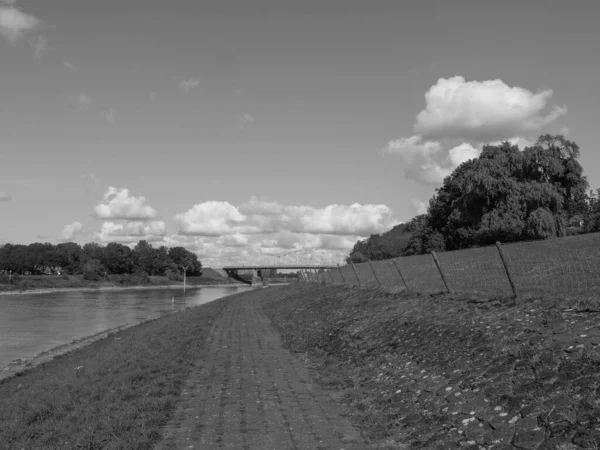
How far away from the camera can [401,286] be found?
60.3 ft

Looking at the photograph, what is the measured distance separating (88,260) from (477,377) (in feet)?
573

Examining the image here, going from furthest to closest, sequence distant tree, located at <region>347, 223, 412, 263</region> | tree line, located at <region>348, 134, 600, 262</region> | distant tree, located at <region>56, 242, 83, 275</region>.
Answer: distant tree, located at <region>56, 242, 83, 275</region> → distant tree, located at <region>347, 223, 412, 263</region> → tree line, located at <region>348, 134, 600, 262</region>

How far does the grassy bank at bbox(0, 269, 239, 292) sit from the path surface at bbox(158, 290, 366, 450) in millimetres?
116836

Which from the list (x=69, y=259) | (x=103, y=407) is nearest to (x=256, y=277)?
(x=69, y=259)

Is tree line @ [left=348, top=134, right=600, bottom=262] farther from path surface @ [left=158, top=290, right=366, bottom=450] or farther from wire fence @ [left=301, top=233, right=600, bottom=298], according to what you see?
path surface @ [left=158, top=290, right=366, bottom=450]

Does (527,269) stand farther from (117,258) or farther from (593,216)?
(117,258)

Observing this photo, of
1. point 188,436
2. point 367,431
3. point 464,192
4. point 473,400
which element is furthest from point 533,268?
point 464,192

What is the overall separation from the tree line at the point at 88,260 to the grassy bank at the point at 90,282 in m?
4.39

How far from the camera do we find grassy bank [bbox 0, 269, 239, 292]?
123431 millimetres

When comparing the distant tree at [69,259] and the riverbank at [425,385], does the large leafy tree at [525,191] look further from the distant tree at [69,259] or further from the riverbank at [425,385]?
the distant tree at [69,259]

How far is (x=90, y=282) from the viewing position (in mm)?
146000

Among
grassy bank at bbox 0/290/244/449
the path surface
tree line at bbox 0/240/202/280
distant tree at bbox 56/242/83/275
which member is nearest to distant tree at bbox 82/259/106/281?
tree line at bbox 0/240/202/280

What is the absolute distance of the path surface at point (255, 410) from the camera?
654 cm

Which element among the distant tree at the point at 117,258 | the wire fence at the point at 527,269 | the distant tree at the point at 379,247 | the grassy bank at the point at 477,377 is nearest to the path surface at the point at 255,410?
the grassy bank at the point at 477,377
